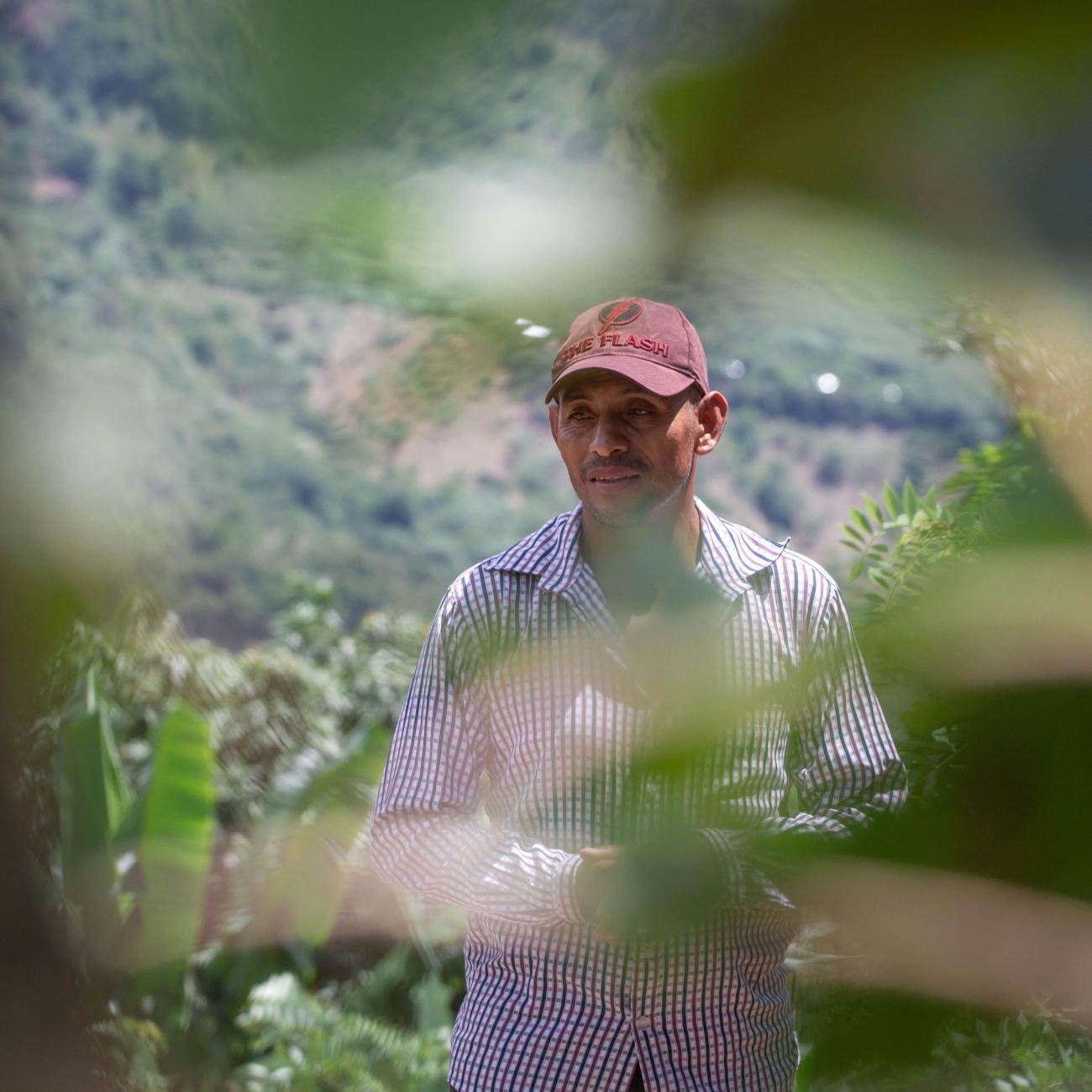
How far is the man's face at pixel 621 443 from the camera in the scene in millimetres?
1138

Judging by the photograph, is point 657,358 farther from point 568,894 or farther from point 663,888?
point 663,888

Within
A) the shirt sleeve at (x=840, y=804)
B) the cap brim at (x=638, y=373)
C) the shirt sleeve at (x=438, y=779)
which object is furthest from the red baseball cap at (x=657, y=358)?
the shirt sleeve at (x=840, y=804)

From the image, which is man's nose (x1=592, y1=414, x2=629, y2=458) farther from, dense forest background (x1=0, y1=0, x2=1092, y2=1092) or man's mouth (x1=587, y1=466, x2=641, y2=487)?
dense forest background (x1=0, y1=0, x2=1092, y2=1092)

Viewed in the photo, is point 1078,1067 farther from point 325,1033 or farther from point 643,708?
point 325,1033

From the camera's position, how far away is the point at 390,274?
0.27 metres

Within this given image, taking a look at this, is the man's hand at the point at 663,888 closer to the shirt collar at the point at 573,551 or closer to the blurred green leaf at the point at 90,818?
the shirt collar at the point at 573,551

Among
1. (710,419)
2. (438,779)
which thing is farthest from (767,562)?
(438,779)

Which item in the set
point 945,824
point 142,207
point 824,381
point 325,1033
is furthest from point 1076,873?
point 325,1033

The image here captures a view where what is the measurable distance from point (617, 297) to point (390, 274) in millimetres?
56

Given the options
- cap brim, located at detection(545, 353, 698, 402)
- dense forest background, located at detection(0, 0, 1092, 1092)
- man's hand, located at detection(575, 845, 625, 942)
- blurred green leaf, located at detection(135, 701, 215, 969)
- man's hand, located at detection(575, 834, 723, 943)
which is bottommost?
man's hand, located at detection(575, 834, 723, 943)

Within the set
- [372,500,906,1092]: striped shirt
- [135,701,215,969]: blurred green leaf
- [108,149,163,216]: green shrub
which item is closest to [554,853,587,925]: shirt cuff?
[372,500,906,1092]: striped shirt

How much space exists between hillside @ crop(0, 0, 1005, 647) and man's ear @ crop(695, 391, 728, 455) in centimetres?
81

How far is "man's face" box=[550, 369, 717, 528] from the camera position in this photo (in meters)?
1.14

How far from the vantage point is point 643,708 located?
421 mm
